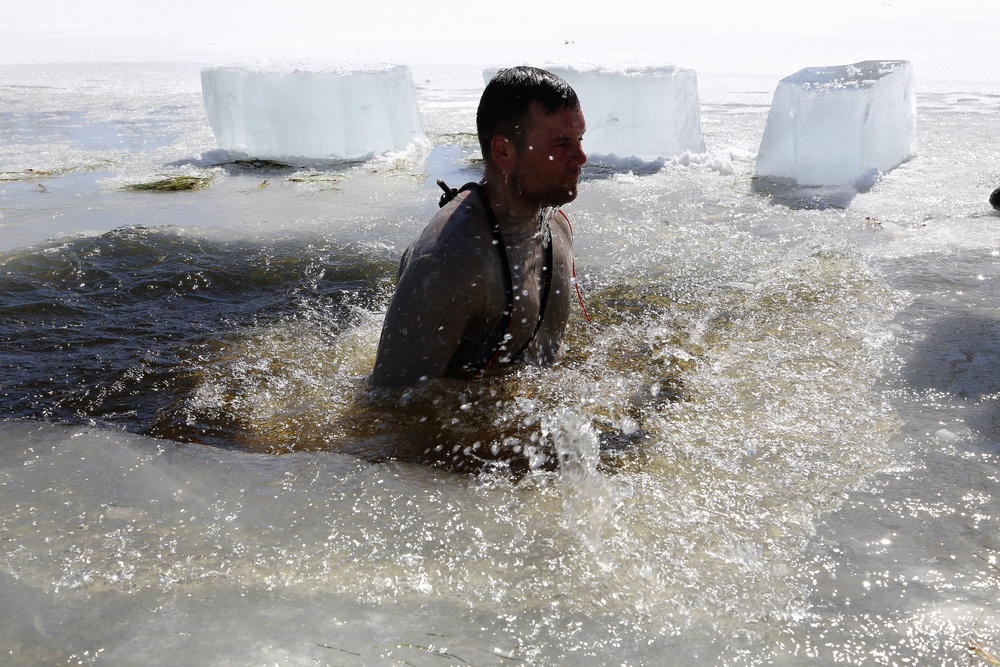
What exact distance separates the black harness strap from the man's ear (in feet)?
0.33

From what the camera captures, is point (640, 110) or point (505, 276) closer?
point (505, 276)

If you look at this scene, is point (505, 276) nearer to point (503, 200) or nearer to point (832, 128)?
point (503, 200)

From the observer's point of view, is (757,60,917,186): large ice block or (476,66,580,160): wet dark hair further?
(757,60,917,186): large ice block

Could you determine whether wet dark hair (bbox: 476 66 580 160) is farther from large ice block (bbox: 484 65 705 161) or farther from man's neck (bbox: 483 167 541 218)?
large ice block (bbox: 484 65 705 161)

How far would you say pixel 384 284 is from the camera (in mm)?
4043

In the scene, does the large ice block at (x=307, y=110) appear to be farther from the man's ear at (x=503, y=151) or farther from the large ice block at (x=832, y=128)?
the man's ear at (x=503, y=151)

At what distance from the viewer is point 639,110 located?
647 cm

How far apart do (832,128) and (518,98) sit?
13.2ft

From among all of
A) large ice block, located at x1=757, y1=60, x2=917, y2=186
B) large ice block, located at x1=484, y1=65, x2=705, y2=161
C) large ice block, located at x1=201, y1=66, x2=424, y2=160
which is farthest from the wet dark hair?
large ice block, located at x1=201, y1=66, x2=424, y2=160

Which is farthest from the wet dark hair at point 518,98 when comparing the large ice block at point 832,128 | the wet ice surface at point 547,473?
the large ice block at point 832,128

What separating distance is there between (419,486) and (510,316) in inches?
24.4

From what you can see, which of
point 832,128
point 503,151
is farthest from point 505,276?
point 832,128

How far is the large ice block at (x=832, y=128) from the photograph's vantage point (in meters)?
5.72

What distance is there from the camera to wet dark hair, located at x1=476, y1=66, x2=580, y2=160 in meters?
2.46
